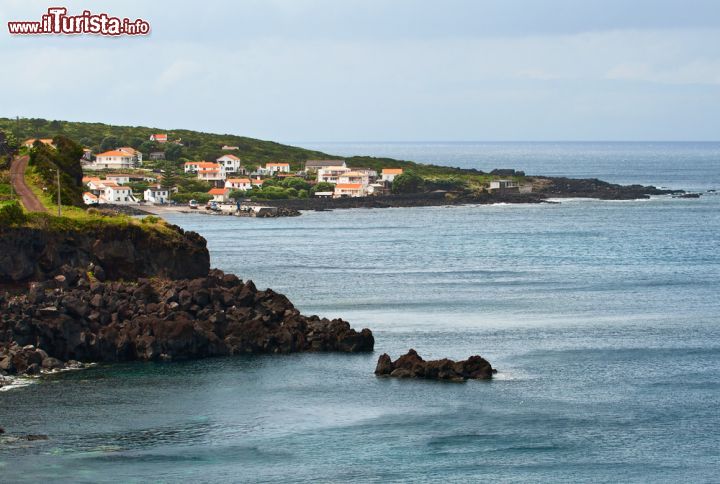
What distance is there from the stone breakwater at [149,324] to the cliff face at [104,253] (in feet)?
7.20

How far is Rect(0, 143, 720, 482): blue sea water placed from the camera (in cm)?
4697

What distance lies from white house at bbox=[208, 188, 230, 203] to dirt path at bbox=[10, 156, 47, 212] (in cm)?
7410

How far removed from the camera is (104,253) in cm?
7288

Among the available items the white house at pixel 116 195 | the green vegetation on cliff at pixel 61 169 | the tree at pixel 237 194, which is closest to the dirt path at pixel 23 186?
the green vegetation on cliff at pixel 61 169

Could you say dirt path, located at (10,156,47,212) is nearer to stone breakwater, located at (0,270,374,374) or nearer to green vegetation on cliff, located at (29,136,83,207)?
green vegetation on cliff, located at (29,136,83,207)

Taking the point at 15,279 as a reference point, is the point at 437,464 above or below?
below

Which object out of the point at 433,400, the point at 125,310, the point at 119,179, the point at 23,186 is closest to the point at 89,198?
the point at 119,179

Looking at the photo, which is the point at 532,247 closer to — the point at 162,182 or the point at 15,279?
the point at 15,279

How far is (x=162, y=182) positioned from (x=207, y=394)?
5631 inches

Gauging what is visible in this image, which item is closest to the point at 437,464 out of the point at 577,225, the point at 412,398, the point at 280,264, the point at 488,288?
the point at 412,398

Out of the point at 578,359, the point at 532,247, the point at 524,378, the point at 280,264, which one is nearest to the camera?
the point at 524,378

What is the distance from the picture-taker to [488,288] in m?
91.1

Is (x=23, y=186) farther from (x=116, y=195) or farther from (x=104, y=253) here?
(x=116, y=195)

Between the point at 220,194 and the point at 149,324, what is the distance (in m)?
127
